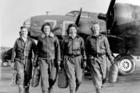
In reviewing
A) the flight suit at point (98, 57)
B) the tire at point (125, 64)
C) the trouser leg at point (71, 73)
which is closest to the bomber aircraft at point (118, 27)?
the tire at point (125, 64)

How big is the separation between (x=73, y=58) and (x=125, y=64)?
8210 mm

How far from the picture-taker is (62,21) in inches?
641

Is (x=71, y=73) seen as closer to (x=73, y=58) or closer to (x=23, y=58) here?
(x=73, y=58)

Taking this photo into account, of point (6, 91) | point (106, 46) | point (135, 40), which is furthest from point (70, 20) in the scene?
point (106, 46)

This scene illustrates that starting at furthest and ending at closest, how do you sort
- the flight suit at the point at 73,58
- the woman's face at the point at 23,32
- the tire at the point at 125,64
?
the tire at the point at 125,64
the woman's face at the point at 23,32
the flight suit at the point at 73,58

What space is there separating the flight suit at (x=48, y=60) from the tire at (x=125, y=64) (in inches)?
313

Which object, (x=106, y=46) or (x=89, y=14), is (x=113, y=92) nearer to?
(x=106, y=46)

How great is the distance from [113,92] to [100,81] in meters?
1.69

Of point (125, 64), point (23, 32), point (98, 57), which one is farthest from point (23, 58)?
point (125, 64)

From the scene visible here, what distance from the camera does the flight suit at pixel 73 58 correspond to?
313 inches

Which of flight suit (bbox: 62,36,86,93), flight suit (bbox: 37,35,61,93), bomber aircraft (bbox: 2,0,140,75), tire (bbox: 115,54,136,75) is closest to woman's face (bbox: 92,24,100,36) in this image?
flight suit (bbox: 62,36,86,93)

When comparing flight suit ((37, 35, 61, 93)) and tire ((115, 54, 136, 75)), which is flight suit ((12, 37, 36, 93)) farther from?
tire ((115, 54, 136, 75))

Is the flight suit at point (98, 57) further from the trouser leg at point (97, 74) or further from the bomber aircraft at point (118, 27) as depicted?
the bomber aircraft at point (118, 27)

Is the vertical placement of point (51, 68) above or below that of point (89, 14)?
below
